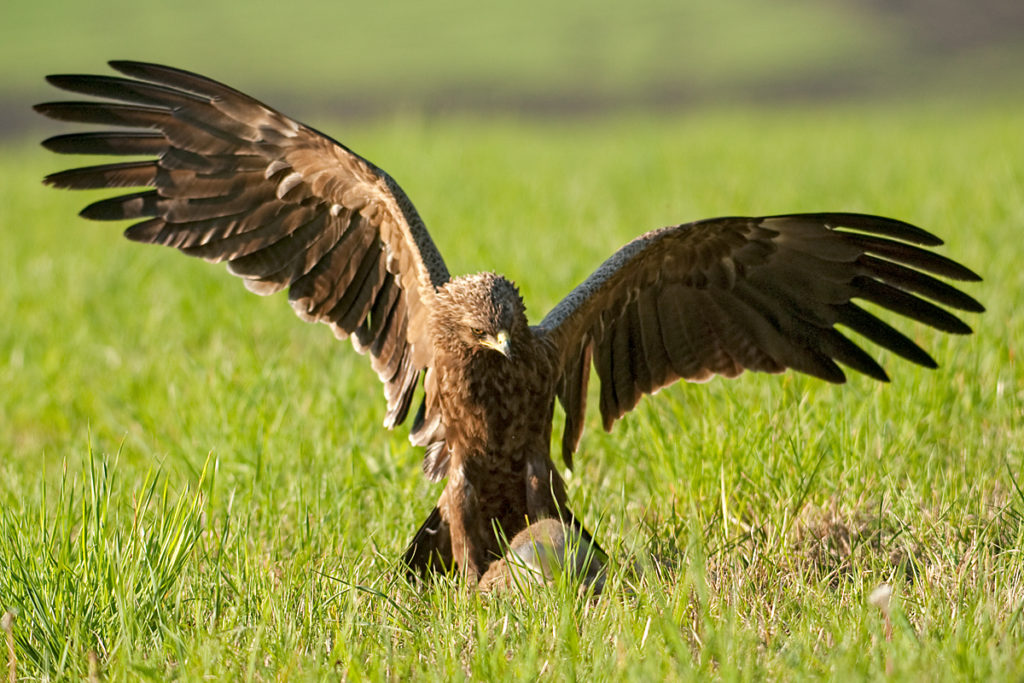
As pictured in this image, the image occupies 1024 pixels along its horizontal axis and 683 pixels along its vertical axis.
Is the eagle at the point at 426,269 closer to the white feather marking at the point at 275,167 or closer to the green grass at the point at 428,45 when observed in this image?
the white feather marking at the point at 275,167

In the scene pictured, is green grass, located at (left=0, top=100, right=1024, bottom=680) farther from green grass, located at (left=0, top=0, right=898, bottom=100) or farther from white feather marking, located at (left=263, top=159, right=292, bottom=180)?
green grass, located at (left=0, top=0, right=898, bottom=100)

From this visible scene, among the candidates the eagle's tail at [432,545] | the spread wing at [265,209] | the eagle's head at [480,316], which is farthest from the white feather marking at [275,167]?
the eagle's tail at [432,545]

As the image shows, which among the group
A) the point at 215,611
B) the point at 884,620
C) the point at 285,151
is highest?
the point at 285,151

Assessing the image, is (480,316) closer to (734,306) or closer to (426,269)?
(426,269)

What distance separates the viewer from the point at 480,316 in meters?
3.60

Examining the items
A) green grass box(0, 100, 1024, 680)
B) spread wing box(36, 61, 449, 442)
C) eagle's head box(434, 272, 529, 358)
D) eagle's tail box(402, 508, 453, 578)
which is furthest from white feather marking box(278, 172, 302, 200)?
eagle's tail box(402, 508, 453, 578)

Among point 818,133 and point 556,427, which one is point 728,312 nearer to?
point 556,427

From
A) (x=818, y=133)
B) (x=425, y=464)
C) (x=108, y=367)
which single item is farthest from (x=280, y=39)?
(x=425, y=464)

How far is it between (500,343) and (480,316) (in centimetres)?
13

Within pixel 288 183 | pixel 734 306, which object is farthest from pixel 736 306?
pixel 288 183

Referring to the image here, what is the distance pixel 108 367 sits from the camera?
6.38 metres

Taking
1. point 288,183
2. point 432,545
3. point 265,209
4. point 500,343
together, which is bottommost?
point 432,545

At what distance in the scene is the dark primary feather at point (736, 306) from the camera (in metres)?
4.09

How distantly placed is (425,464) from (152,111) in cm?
171
